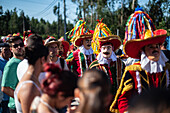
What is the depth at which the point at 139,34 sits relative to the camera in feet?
8.89

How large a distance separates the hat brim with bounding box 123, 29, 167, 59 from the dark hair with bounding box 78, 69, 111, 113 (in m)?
1.32

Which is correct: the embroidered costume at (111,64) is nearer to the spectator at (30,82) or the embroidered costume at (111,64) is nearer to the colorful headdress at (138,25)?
the colorful headdress at (138,25)

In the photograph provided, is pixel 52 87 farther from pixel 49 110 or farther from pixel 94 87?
pixel 94 87

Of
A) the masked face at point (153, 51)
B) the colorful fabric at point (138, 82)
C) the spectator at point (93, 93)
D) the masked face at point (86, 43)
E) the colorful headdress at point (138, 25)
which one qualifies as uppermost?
the colorful headdress at point (138, 25)

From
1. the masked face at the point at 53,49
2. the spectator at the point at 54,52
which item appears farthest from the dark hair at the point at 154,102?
the masked face at the point at 53,49

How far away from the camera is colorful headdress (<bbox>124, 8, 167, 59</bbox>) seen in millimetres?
2492

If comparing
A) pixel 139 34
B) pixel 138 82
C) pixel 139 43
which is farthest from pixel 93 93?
pixel 139 34

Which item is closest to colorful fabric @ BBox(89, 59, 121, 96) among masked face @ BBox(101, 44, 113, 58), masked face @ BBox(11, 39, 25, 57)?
masked face @ BBox(101, 44, 113, 58)

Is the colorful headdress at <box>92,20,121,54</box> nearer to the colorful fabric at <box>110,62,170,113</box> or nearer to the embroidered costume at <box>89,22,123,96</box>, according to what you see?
the embroidered costume at <box>89,22,123,96</box>

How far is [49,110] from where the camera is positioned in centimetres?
155

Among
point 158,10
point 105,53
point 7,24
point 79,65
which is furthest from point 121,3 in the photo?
point 7,24

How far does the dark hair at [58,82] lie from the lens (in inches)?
59.7

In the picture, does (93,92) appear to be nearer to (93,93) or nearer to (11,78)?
(93,93)

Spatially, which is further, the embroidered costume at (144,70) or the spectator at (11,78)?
the spectator at (11,78)
